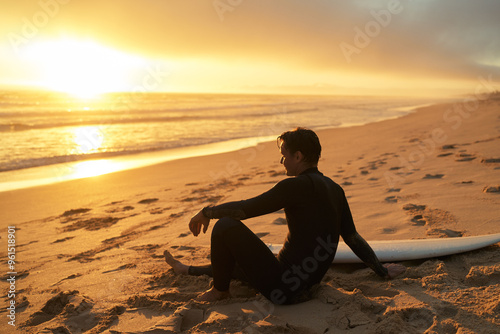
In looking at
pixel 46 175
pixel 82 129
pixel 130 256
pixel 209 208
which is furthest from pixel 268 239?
pixel 82 129

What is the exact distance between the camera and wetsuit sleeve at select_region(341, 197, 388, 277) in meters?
2.89

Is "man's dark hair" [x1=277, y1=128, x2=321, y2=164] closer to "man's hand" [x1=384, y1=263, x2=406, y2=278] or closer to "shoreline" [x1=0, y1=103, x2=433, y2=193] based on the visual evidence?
"man's hand" [x1=384, y1=263, x2=406, y2=278]

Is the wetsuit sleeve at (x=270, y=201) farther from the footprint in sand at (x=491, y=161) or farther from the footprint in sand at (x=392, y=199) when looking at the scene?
the footprint in sand at (x=491, y=161)

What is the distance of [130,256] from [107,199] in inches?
115

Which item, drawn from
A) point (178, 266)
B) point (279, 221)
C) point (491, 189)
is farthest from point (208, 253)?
point (491, 189)

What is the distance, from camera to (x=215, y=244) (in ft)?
9.20

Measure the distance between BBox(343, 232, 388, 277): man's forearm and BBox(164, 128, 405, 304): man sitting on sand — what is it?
0.06 m

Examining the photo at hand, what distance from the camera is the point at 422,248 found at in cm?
339

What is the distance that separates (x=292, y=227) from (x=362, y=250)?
0.64 metres

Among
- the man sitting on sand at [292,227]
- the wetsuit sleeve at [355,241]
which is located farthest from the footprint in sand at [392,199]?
the man sitting on sand at [292,227]

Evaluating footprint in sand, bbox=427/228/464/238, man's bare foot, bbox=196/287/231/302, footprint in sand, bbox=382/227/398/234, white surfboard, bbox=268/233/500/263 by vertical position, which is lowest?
footprint in sand, bbox=427/228/464/238

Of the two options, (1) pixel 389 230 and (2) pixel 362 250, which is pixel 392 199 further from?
(2) pixel 362 250

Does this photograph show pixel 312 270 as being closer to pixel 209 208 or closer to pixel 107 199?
pixel 209 208

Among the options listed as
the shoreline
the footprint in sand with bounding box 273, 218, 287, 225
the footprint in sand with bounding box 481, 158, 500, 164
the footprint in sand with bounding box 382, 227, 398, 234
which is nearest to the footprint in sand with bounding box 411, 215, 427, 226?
the footprint in sand with bounding box 382, 227, 398, 234
